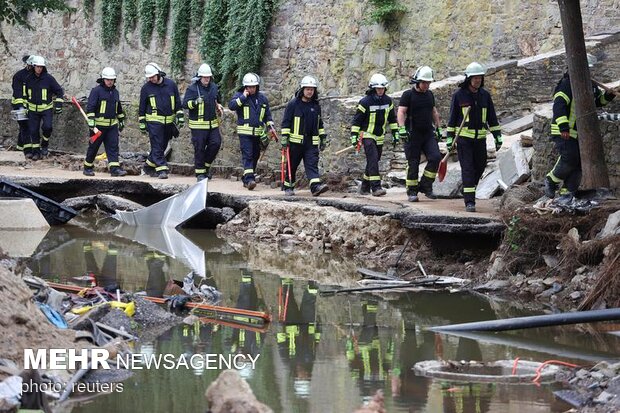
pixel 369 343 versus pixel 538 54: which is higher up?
pixel 538 54

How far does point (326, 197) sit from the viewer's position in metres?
19.1

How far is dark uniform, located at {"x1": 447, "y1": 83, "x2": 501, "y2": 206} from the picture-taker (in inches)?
643

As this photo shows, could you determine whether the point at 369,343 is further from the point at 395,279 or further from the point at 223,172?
the point at 223,172

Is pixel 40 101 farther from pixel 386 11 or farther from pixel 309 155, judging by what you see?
pixel 309 155

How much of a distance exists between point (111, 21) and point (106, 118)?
13057 millimetres

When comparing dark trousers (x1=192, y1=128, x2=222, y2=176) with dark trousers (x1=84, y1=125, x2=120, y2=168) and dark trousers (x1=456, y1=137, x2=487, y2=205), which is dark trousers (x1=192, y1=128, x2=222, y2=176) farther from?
dark trousers (x1=456, y1=137, x2=487, y2=205)

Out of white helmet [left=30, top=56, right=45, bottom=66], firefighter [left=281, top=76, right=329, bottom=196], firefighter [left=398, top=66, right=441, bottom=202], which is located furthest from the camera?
white helmet [left=30, top=56, right=45, bottom=66]

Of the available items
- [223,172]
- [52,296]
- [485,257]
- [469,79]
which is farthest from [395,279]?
[223,172]

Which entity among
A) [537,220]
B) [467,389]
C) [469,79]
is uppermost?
[469,79]

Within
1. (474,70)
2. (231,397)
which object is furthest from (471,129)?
(231,397)

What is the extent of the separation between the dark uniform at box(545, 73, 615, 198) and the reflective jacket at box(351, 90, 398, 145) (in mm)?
3641

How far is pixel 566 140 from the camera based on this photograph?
1536 centimetres

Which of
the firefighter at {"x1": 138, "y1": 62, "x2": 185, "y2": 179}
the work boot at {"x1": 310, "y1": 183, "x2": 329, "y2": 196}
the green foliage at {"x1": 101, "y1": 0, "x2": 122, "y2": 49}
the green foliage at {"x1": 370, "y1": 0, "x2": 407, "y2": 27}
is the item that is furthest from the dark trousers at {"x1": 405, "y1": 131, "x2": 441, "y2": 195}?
the green foliage at {"x1": 101, "y1": 0, "x2": 122, "y2": 49}

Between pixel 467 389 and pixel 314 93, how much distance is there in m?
10.2
